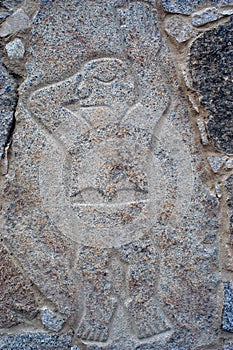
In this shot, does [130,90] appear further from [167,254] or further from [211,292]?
[211,292]

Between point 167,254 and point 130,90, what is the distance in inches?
22.3

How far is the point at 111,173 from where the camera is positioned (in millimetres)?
1753

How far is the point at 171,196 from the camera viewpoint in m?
1.77

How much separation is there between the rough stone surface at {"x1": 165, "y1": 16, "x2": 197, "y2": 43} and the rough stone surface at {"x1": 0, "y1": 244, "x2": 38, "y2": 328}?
0.92 m

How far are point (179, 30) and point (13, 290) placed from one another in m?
1.04

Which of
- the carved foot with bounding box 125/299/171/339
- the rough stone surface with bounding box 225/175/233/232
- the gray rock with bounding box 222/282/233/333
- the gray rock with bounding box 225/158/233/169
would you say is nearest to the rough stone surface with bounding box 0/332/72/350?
the carved foot with bounding box 125/299/171/339

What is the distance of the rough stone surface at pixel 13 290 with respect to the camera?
5.75 feet

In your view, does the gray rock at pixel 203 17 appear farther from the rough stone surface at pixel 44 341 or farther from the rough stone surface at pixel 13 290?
the rough stone surface at pixel 44 341

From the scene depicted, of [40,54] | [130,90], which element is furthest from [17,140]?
[130,90]

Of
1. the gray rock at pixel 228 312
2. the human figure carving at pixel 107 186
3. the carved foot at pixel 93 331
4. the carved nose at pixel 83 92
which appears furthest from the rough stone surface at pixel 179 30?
the carved foot at pixel 93 331

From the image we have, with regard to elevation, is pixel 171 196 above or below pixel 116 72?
below

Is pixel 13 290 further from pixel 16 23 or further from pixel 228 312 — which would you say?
pixel 16 23

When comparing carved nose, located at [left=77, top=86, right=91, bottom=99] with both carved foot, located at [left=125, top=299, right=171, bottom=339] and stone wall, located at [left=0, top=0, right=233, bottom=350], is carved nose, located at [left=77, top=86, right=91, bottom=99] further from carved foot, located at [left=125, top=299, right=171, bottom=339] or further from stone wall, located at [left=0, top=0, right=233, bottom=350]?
carved foot, located at [left=125, top=299, right=171, bottom=339]

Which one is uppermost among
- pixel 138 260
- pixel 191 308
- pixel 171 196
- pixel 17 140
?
pixel 17 140
